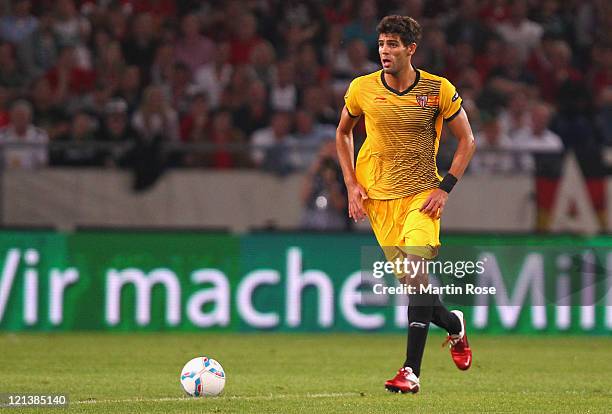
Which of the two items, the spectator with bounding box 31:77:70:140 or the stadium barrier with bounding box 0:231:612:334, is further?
the spectator with bounding box 31:77:70:140

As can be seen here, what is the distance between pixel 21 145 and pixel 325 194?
3251mm

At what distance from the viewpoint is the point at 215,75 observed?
1619cm

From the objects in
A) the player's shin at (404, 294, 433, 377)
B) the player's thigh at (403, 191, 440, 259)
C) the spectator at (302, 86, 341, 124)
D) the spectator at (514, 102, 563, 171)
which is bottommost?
the player's shin at (404, 294, 433, 377)

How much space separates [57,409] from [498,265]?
6.80 metres

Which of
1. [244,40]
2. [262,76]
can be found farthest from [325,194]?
[244,40]

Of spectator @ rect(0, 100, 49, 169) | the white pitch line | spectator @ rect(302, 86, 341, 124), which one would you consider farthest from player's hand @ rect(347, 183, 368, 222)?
spectator @ rect(302, 86, 341, 124)

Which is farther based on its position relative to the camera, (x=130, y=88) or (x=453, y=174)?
(x=130, y=88)

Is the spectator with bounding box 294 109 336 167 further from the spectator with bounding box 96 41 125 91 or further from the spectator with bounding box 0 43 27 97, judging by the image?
the spectator with bounding box 0 43 27 97

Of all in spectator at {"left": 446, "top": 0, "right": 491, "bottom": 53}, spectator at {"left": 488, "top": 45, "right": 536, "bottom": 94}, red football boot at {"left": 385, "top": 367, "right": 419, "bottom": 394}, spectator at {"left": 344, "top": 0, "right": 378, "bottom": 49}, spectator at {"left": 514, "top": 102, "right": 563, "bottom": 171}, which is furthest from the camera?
spectator at {"left": 446, "top": 0, "right": 491, "bottom": 53}

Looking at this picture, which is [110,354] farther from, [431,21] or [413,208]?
[431,21]

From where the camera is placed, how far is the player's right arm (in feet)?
27.2

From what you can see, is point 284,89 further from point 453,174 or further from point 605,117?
point 453,174

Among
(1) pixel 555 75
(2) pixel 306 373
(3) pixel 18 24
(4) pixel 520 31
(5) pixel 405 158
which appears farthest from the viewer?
(4) pixel 520 31

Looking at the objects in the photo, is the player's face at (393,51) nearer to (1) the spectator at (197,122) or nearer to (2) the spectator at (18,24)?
(1) the spectator at (197,122)
